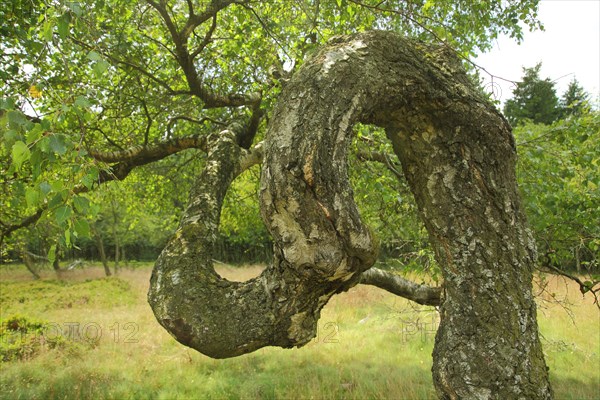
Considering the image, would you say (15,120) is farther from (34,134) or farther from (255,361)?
(255,361)

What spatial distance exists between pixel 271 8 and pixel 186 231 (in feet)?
16.0

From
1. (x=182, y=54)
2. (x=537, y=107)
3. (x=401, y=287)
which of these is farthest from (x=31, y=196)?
(x=537, y=107)

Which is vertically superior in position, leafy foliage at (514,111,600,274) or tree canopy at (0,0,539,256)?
tree canopy at (0,0,539,256)

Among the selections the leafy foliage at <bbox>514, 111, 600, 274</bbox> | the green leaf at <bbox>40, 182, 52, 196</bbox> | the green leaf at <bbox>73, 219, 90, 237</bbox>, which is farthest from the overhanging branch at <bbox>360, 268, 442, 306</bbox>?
the green leaf at <bbox>40, 182, 52, 196</bbox>

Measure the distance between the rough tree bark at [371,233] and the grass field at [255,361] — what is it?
4.06 m

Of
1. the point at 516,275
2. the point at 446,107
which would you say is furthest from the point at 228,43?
the point at 516,275

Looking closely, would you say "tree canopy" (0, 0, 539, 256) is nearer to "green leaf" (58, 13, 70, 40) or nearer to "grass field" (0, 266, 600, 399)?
"green leaf" (58, 13, 70, 40)

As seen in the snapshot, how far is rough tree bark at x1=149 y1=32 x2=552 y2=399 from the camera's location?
1.84 m

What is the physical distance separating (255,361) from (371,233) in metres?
8.85

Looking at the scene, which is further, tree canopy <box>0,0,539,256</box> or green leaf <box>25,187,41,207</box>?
tree canopy <box>0,0,539,256</box>

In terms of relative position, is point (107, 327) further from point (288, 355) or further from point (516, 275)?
point (516, 275)

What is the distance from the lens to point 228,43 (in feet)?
22.5

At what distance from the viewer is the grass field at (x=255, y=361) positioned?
307 inches

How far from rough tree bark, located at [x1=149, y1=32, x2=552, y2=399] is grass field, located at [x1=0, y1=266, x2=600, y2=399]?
406 cm
